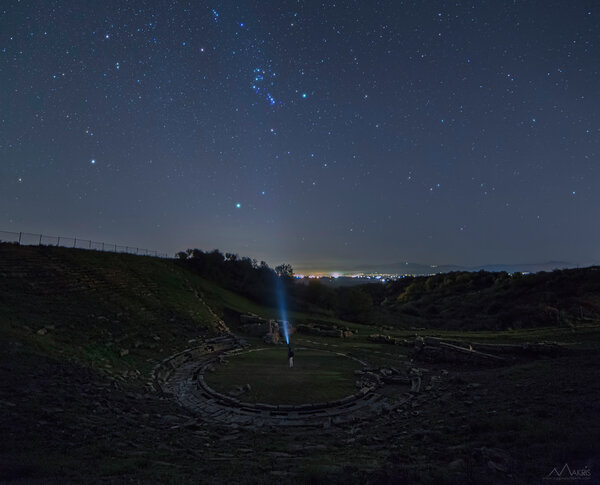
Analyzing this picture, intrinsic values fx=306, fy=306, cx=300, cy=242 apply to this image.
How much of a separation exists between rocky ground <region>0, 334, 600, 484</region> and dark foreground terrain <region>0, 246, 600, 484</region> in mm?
39

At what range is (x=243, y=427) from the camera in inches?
479

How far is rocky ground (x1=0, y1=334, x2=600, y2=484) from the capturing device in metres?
6.38

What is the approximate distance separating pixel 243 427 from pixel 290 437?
2249 mm

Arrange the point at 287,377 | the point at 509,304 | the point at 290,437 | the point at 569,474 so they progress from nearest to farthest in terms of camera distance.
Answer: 1. the point at 569,474
2. the point at 290,437
3. the point at 287,377
4. the point at 509,304

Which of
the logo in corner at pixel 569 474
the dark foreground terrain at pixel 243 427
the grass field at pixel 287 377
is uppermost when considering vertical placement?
the logo in corner at pixel 569 474

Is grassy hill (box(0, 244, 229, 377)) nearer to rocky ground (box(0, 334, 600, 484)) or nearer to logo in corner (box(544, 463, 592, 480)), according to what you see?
rocky ground (box(0, 334, 600, 484))

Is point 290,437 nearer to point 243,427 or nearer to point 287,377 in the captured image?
point 243,427

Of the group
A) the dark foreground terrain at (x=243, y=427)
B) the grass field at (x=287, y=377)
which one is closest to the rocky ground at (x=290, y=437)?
the dark foreground terrain at (x=243, y=427)

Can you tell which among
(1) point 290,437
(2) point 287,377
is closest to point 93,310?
(2) point 287,377

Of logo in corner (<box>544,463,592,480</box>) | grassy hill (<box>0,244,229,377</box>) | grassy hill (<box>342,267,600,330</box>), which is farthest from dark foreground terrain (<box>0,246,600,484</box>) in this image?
grassy hill (<box>342,267,600,330</box>)

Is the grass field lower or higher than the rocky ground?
lower

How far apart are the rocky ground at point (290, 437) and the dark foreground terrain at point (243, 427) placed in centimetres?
4

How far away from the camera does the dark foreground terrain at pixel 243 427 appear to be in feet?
21.2

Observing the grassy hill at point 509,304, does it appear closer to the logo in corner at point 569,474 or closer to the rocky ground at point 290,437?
the rocky ground at point 290,437
